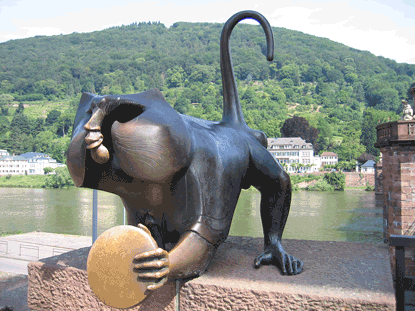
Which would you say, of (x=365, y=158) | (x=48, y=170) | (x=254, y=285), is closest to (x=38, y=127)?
(x=48, y=170)

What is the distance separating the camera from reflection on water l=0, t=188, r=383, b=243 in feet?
66.5

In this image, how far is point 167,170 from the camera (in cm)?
191

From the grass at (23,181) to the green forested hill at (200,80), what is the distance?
8359mm

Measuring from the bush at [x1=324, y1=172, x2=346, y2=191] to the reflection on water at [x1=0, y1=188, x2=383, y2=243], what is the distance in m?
8.03

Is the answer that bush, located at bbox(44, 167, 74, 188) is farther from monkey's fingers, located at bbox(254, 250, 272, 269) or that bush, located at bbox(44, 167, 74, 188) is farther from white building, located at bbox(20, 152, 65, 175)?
monkey's fingers, located at bbox(254, 250, 272, 269)

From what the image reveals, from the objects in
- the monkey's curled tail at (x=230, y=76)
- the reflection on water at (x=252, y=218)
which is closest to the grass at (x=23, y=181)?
the reflection on water at (x=252, y=218)

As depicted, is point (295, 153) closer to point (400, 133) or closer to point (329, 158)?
point (329, 158)

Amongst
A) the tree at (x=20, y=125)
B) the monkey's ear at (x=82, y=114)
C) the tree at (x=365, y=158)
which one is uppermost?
the tree at (x=20, y=125)

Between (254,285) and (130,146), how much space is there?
98cm

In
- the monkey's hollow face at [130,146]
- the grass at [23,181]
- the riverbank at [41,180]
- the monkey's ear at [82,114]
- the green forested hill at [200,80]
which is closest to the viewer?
the monkey's hollow face at [130,146]

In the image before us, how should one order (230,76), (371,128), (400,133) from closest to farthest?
1. (230,76)
2. (400,133)
3. (371,128)

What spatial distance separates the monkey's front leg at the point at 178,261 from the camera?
165 cm

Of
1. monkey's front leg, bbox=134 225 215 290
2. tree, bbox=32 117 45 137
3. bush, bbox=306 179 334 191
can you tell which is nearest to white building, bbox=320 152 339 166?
bush, bbox=306 179 334 191

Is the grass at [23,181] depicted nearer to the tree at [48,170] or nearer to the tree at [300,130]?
the tree at [48,170]
